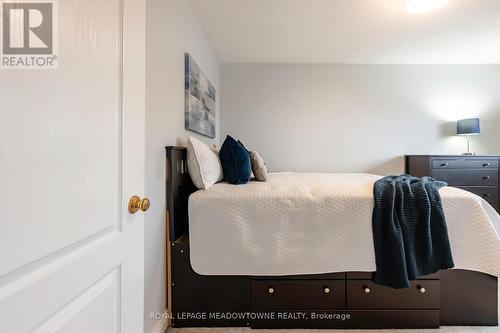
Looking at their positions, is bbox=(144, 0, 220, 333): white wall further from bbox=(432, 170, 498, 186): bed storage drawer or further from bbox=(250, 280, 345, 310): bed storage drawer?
bbox=(432, 170, 498, 186): bed storage drawer

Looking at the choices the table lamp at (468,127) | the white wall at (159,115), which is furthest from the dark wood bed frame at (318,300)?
the table lamp at (468,127)

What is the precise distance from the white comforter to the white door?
0.68m

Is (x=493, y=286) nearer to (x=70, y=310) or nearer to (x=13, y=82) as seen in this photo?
(x=70, y=310)

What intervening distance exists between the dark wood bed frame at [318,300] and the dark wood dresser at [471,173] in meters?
2.01

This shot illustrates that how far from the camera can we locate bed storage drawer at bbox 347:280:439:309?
5.23 ft

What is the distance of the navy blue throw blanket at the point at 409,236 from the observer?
4.88 ft

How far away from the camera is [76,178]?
618 millimetres

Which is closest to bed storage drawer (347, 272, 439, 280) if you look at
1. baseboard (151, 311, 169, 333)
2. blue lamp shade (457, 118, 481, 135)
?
baseboard (151, 311, 169, 333)

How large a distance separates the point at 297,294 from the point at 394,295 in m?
0.60

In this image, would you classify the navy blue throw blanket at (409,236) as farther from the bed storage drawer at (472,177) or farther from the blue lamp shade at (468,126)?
the blue lamp shade at (468,126)

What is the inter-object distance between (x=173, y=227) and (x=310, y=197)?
0.89m

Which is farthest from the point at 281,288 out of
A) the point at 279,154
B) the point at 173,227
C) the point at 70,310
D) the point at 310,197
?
the point at 279,154

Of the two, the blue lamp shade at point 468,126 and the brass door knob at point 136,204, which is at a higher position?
the blue lamp shade at point 468,126

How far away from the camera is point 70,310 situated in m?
0.61
